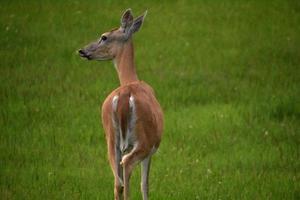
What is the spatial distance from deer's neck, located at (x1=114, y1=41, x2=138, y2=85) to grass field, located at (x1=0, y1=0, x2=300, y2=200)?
4.32 ft

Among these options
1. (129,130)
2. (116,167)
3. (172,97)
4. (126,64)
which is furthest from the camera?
(172,97)

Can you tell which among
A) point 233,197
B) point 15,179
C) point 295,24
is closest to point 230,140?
point 233,197

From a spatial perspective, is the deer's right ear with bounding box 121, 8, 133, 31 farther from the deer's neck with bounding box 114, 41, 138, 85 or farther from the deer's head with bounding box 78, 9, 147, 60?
the deer's neck with bounding box 114, 41, 138, 85

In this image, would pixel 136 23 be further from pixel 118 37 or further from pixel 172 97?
pixel 172 97

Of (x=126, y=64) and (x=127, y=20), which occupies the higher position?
(x=127, y=20)

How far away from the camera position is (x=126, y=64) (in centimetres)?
941

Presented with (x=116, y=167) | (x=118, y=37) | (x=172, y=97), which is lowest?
(x=172, y=97)

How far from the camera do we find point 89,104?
1296 centimetres

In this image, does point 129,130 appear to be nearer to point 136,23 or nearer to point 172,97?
point 136,23

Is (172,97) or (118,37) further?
(172,97)

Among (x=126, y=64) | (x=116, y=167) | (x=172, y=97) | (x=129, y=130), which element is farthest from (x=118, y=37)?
(x=172, y=97)

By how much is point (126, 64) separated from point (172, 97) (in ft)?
12.9

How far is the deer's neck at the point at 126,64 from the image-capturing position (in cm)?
933

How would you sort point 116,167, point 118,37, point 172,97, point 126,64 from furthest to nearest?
1. point 172,97
2. point 118,37
3. point 126,64
4. point 116,167
